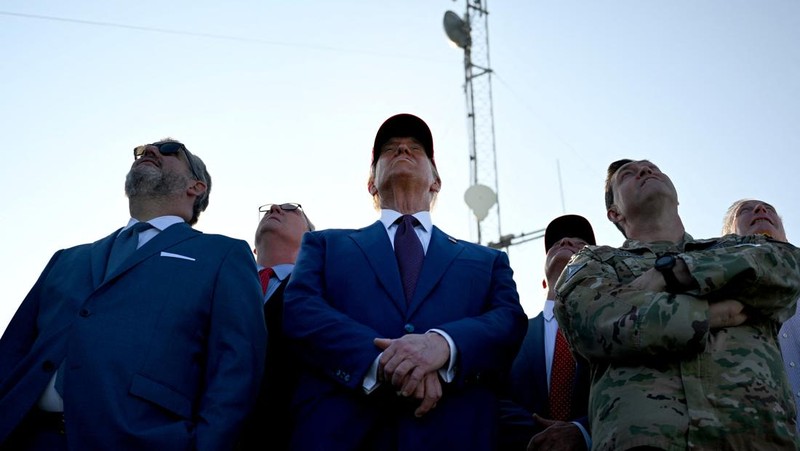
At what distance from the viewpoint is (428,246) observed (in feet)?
11.1

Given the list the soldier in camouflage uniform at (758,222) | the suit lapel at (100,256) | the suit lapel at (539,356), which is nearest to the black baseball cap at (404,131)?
the suit lapel at (539,356)

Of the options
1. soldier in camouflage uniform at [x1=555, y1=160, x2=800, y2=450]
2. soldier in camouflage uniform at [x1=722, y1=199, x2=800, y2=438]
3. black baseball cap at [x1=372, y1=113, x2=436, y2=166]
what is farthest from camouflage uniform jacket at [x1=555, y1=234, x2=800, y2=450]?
black baseball cap at [x1=372, y1=113, x2=436, y2=166]

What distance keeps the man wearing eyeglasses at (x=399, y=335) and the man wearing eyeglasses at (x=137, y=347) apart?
0.87 ft

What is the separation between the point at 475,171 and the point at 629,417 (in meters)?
16.5

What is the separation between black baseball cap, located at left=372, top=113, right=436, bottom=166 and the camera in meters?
3.91

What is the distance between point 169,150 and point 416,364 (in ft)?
6.75

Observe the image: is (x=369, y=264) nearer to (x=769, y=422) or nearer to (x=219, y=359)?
(x=219, y=359)

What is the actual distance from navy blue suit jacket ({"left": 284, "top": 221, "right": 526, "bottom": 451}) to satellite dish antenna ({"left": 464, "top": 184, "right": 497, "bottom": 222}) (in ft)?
45.7

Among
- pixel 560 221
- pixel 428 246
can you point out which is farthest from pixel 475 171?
pixel 428 246

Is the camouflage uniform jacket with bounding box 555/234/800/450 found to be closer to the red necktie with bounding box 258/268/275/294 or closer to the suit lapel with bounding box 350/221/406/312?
the suit lapel with bounding box 350/221/406/312

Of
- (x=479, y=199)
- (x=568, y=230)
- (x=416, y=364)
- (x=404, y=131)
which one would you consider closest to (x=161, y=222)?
(x=404, y=131)

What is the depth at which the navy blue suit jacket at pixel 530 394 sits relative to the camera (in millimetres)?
3416

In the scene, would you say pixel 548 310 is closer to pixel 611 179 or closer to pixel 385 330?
pixel 611 179

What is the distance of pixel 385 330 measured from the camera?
300 cm
